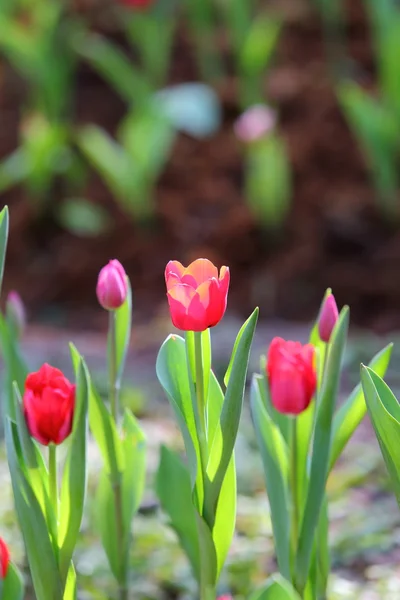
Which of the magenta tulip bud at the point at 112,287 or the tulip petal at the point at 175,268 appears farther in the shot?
the magenta tulip bud at the point at 112,287

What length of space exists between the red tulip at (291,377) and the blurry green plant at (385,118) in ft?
6.36

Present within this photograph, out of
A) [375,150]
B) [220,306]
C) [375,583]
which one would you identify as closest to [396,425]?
[220,306]

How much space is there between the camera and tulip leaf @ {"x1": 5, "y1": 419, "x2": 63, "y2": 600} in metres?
0.83

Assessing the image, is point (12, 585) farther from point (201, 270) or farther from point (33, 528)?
point (201, 270)

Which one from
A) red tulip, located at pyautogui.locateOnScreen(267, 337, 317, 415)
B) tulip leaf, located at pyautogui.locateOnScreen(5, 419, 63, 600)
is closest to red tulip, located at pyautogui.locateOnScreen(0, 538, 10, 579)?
tulip leaf, located at pyautogui.locateOnScreen(5, 419, 63, 600)

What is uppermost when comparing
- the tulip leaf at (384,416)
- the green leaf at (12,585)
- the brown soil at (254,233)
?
the brown soil at (254,233)

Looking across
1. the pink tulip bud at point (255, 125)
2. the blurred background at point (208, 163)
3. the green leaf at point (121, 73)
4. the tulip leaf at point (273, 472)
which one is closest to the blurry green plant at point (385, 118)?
the blurred background at point (208, 163)

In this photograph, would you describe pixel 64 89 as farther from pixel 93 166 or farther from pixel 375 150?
pixel 375 150

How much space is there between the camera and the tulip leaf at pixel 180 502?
3.34 ft

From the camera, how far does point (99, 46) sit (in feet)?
10.3

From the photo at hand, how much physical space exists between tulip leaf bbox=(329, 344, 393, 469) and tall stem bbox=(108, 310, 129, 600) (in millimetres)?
241

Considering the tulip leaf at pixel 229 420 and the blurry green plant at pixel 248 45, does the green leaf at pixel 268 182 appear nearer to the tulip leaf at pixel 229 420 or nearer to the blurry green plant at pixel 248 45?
the blurry green plant at pixel 248 45

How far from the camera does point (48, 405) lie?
83 cm

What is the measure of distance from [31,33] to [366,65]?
1.28 meters
